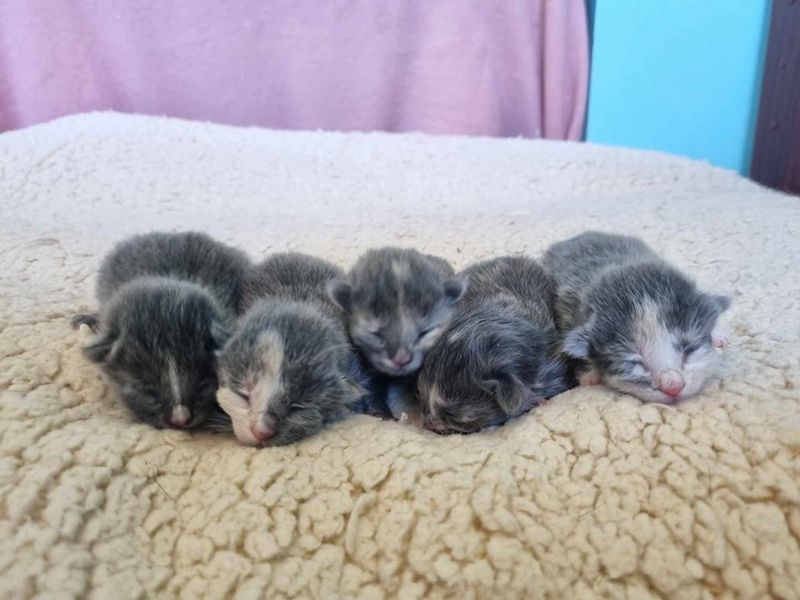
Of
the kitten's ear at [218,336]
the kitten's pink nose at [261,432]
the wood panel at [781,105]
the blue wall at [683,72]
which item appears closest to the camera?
the kitten's pink nose at [261,432]

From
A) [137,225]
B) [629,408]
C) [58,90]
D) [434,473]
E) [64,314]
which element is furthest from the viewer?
→ [58,90]

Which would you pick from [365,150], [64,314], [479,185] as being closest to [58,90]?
[365,150]

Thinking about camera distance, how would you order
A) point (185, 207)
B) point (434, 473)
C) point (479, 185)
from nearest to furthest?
point (434, 473) < point (185, 207) < point (479, 185)

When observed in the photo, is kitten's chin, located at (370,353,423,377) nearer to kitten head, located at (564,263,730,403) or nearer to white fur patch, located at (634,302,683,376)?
kitten head, located at (564,263,730,403)

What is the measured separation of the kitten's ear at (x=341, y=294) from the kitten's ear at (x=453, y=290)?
22 cm

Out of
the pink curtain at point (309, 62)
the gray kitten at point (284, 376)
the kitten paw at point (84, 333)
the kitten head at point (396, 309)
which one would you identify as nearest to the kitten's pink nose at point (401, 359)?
the kitten head at point (396, 309)

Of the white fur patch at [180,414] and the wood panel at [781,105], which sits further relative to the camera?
the wood panel at [781,105]

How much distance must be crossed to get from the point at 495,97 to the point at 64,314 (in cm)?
309

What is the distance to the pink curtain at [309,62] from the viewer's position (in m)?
3.68

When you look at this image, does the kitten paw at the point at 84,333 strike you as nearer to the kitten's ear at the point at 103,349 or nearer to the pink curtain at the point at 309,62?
the kitten's ear at the point at 103,349

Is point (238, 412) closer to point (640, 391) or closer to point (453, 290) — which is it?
point (453, 290)

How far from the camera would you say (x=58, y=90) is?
3.75 meters

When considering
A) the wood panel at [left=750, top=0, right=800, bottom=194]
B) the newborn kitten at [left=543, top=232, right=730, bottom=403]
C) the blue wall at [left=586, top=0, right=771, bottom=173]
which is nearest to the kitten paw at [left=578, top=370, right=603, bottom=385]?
the newborn kitten at [left=543, top=232, right=730, bottom=403]

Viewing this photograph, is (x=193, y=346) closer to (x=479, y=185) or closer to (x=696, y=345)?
(x=696, y=345)
